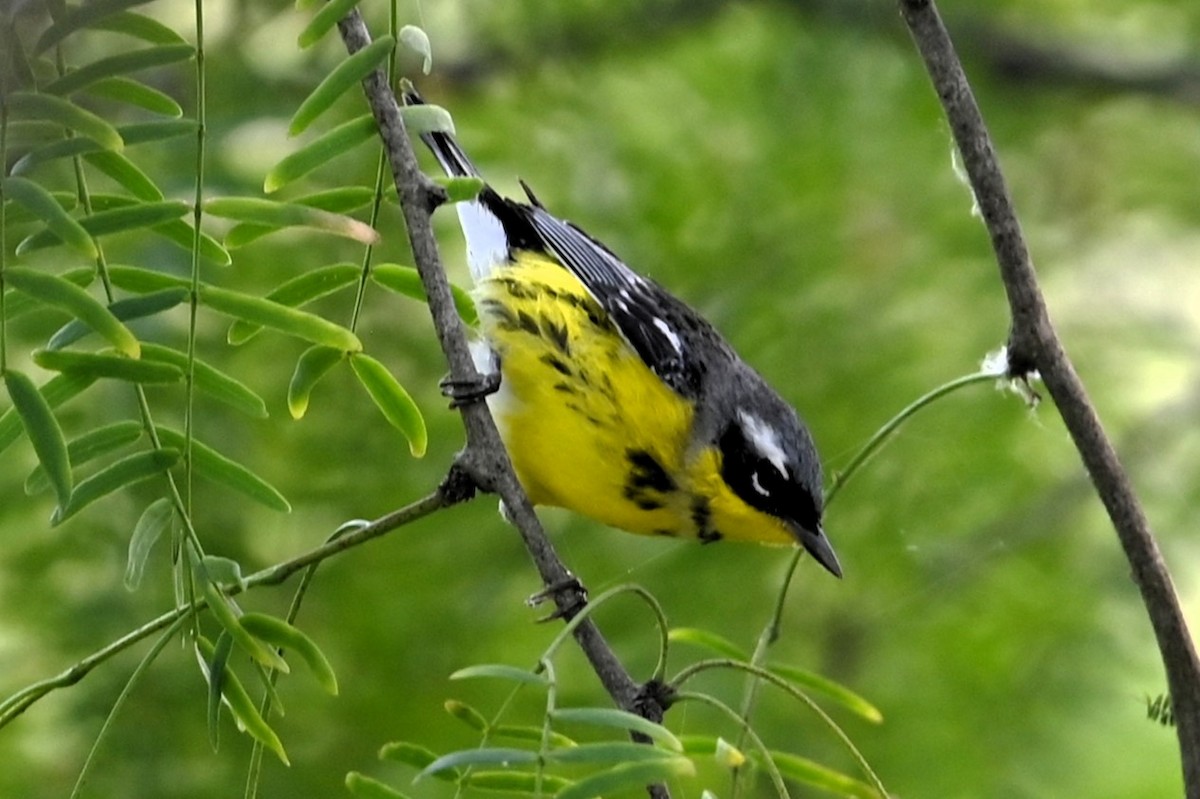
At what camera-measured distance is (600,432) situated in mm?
3771

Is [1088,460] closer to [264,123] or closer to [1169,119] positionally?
[264,123]

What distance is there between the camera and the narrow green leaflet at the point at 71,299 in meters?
1.76

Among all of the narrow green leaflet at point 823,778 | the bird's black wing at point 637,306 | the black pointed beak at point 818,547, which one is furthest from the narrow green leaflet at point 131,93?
the bird's black wing at point 637,306

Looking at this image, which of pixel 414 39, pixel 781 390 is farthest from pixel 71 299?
pixel 781 390

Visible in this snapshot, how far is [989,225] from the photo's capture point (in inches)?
81.4

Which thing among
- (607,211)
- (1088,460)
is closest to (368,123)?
(1088,460)

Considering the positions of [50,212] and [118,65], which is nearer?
[50,212]

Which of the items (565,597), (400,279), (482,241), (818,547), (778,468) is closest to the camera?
(400,279)

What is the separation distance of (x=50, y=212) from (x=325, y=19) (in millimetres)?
447

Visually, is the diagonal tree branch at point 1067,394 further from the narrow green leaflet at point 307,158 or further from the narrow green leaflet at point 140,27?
the narrow green leaflet at point 140,27

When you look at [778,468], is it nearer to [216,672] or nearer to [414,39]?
[414,39]

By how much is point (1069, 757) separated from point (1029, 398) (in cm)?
→ 205

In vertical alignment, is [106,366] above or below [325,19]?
below

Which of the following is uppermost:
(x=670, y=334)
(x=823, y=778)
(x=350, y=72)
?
(x=670, y=334)
